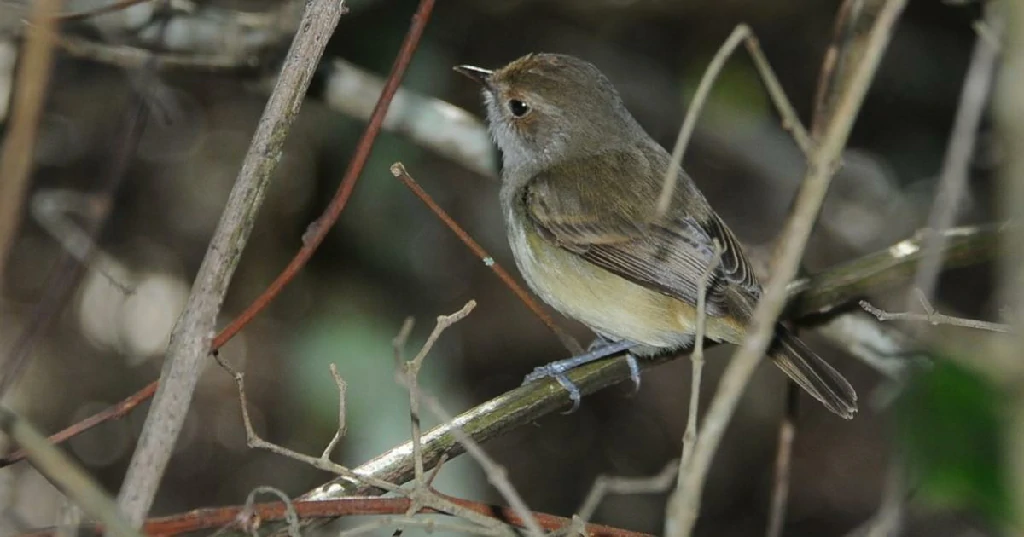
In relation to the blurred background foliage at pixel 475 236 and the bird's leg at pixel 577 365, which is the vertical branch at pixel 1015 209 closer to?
the bird's leg at pixel 577 365

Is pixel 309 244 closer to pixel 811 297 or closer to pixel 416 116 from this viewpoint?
pixel 811 297

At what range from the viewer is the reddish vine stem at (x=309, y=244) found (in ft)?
8.78

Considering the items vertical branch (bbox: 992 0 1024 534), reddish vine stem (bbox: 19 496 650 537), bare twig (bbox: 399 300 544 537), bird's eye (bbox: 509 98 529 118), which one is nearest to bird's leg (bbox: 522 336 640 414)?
reddish vine stem (bbox: 19 496 650 537)

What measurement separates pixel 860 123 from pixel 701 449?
595cm

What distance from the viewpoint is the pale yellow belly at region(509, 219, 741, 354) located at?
13.7ft

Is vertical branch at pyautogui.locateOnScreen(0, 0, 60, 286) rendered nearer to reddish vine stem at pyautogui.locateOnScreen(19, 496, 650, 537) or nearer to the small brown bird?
reddish vine stem at pyautogui.locateOnScreen(19, 496, 650, 537)

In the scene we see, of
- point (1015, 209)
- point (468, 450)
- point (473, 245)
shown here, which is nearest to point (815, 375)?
point (473, 245)

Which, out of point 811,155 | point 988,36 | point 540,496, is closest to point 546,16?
point 540,496

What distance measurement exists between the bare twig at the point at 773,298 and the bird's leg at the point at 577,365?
4.31 ft

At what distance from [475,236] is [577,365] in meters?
3.03

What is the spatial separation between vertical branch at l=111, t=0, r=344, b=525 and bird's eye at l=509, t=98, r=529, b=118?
2.10 m

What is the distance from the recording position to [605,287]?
4.29m

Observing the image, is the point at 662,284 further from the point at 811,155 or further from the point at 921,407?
the point at 921,407

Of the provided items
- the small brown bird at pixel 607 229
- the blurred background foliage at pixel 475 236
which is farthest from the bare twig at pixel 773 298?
the blurred background foliage at pixel 475 236
